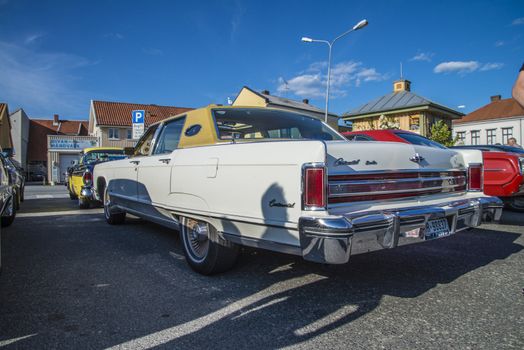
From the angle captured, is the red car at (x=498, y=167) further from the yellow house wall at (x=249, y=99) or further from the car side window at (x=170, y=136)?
the yellow house wall at (x=249, y=99)

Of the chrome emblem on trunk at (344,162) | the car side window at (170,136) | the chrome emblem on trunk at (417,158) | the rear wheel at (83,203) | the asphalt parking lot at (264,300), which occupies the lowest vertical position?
the asphalt parking lot at (264,300)

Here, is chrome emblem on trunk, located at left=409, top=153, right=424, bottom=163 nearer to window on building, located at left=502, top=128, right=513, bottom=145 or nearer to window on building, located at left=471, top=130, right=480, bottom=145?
window on building, located at left=502, top=128, right=513, bottom=145

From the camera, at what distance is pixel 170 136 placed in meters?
4.28

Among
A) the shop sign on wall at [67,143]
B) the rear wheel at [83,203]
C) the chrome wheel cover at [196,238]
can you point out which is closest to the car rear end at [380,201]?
the chrome wheel cover at [196,238]

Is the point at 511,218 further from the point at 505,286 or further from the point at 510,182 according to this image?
the point at 505,286

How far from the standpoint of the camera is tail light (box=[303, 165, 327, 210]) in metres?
2.37

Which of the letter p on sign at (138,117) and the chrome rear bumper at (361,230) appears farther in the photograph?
the letter p on sign at (138,117)

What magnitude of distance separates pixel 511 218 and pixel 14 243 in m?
8.25

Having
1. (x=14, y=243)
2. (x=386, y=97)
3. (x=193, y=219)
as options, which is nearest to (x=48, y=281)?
(x=193, y=219)

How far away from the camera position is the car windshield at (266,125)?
11.8ft

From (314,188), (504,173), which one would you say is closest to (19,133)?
(504,173)

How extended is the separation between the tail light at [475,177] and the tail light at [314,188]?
216cm

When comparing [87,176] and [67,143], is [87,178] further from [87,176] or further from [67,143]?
[67,143]

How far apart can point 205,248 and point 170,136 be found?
5.05 feet
